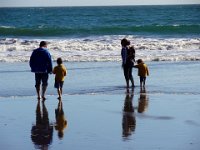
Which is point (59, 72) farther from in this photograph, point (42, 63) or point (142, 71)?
point (142, 71)

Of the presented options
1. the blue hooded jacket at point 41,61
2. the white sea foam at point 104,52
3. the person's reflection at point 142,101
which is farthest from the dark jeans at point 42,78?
the white sea foam at point 104,52

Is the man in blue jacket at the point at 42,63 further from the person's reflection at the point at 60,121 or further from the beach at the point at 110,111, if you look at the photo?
the person's reflection at the point at 60,121

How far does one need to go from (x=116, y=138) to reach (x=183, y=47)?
21.9 metres

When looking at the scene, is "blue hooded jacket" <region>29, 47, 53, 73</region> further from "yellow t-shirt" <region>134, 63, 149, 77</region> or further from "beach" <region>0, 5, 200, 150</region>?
"yellow t-shirt" <region>134, 63, 149, 77</region>

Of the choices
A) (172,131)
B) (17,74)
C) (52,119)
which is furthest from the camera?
(17,74)

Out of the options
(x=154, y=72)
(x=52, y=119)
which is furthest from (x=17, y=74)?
(x=52, y=119)

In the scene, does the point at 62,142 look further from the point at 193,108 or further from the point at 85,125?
the point at 193,108

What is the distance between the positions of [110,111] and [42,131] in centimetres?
218

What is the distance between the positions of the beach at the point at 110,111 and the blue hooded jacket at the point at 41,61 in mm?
689

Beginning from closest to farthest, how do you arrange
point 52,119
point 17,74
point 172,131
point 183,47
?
point 172,131 → point 52,119 → point 17,74 → point 183,47

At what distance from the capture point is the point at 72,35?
45.9 metres

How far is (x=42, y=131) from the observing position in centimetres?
1078

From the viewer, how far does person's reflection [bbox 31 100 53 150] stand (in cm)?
980

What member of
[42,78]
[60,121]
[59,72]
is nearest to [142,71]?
[59,72]
